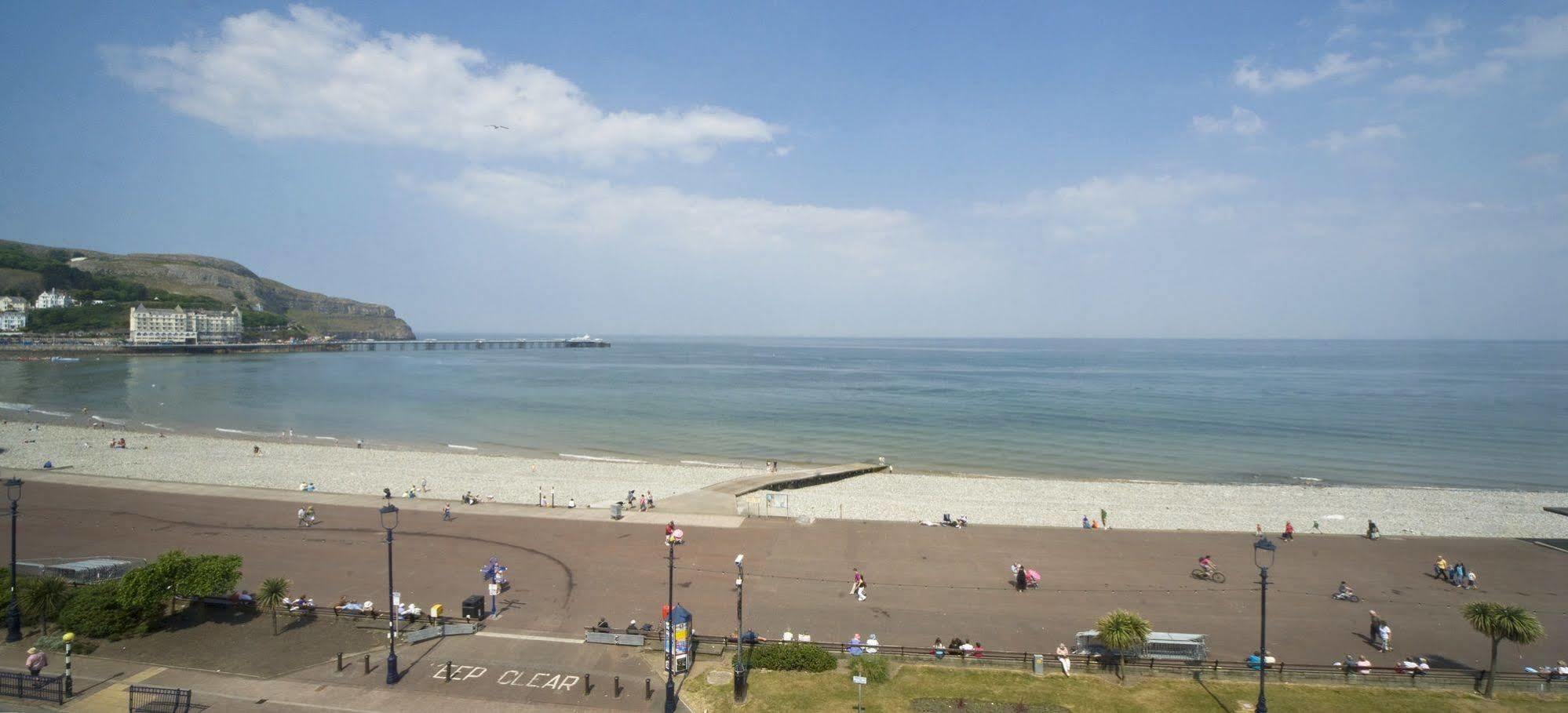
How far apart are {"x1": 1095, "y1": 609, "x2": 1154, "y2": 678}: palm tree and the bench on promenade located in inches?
439

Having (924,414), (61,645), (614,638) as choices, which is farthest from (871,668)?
(924,414)

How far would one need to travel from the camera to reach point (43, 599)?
17.7 m

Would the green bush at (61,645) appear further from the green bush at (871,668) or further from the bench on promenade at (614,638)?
the green bush at (871,668)

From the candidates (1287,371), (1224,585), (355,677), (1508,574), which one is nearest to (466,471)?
(355,677)

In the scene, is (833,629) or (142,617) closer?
(142,617)

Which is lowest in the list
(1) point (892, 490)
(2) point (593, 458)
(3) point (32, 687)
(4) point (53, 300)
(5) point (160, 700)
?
(2) point (593, 458)

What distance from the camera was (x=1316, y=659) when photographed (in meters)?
18.2

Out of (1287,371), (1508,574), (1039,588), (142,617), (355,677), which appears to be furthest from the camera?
(1287,371)

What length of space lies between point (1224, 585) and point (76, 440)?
69891 millimetres

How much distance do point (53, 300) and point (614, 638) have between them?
25793 centimetres

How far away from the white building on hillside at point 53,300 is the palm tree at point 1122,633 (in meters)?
259

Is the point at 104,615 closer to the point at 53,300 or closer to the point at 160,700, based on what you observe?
the point at 160,700

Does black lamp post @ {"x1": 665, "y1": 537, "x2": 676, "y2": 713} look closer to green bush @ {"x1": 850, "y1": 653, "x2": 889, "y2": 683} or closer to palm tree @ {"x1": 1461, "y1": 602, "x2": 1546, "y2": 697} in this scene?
green bush @ {"x1": 850, "y1": 653, "x2": 889, "y2": 683}

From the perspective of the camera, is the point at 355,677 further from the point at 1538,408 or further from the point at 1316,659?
the point at 1538,408
